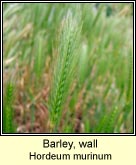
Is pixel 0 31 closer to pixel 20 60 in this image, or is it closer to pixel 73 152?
pixel 20 60

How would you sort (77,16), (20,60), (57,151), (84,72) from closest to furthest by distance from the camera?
1. (77,16)
2. (57,151)
3. (84,72)
4. (20,60)

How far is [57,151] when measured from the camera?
0.86 m

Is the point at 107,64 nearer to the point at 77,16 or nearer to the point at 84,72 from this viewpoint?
the point at 84,72

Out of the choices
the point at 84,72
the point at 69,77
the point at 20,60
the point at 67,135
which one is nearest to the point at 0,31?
the point at 20,60

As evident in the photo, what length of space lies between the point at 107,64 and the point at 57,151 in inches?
14.9

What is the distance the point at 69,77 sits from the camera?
694mm

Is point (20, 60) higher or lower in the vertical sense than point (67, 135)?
higher

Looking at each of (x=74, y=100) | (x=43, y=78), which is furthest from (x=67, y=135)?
(x=43, y=78)

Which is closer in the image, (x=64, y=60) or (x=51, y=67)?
(x=64, y=60)

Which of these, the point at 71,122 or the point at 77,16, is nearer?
the point at 77,16

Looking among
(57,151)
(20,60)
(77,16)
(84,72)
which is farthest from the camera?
(20,60)

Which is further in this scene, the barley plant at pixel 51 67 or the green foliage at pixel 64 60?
the barley plant at pixel 51 67

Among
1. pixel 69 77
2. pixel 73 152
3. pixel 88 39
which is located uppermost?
pixel 88 39

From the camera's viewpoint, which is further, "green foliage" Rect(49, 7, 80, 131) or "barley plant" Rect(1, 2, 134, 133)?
"barley plant" Rect(1, 2, 134, 133)
